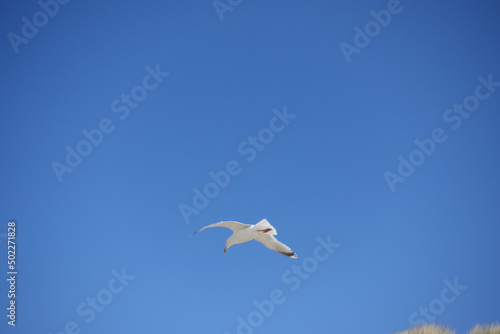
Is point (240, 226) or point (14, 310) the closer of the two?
point (240, 226)

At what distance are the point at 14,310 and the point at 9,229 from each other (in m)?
3.28

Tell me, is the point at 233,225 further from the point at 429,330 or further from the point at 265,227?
the point at 429,330

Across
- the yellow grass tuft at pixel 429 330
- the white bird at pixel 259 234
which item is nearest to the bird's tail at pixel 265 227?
the white bird at pixel 259 234

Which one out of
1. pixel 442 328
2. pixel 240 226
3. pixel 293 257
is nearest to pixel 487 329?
pixel 442 328

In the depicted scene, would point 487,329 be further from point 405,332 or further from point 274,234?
point 274,234

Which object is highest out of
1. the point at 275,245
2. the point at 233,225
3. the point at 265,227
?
the point at 233,225

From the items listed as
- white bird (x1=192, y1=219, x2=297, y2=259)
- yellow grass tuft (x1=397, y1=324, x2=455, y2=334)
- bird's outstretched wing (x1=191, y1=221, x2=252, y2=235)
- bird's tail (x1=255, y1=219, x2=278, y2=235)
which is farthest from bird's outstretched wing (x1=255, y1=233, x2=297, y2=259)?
yellow grass tuft (x1=397, y1=324, x2=455, y2=334)

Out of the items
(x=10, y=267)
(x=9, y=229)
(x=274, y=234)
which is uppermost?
(x=9, y=229)

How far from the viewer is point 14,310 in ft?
56.0

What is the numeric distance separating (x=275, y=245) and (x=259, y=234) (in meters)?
0.60

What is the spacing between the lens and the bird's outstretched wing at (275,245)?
12.5 m

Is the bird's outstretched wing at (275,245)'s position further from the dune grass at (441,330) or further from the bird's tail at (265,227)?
the dune grass at (441,330)

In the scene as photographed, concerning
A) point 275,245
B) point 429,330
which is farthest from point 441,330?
point 275,245

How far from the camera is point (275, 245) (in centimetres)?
1270
